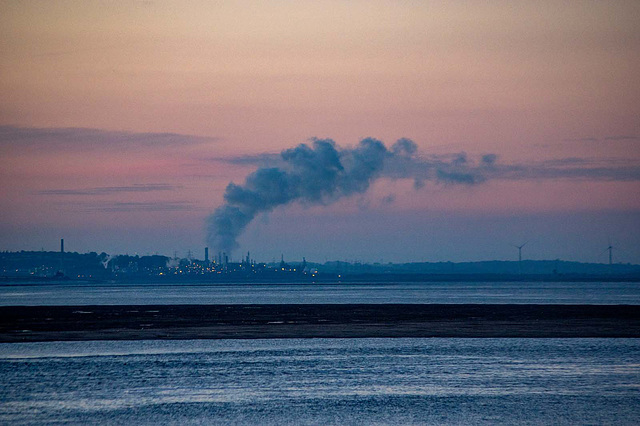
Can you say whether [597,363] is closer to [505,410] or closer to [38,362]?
[505,410]

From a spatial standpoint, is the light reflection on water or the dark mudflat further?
the dark mudflat

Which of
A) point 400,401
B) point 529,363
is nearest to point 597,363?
point 529,363

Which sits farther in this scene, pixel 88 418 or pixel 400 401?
pixel 400 401

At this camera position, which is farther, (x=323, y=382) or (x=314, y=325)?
(x=314, y=325)

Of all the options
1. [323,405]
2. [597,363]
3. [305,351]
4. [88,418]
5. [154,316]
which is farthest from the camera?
[154,316]

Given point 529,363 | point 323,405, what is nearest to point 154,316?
point 529,363

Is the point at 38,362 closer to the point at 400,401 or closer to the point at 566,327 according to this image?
the point at 400,401

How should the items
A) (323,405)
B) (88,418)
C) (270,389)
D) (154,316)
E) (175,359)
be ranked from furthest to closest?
1. (154,316)
2. (175,359)
3. (270,389)
4. (323,405)
5. (88,418)

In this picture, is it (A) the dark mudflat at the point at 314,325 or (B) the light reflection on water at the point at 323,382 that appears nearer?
(B) the light reflection on water at the point at 323,382
